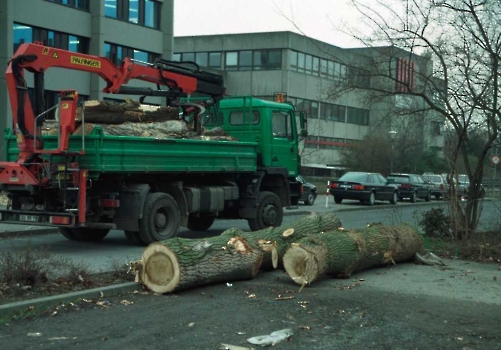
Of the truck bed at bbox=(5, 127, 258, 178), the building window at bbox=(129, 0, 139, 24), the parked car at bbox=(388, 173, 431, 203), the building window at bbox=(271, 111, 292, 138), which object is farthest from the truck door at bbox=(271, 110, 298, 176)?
the building window at bbox=(129, 0, 139, 24)

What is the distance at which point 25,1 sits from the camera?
108ft

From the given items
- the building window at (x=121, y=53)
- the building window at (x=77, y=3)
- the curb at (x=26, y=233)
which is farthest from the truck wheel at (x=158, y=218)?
the building window at (x=121, y=53)

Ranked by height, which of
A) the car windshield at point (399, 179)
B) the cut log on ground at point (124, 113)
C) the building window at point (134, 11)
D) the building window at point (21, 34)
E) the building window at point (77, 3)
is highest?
the building window at point (134, 11)

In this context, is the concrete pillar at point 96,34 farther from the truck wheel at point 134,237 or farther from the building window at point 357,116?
the building window at point 357,116

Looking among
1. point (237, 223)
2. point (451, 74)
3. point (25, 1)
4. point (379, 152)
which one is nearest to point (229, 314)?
point (451, 74)

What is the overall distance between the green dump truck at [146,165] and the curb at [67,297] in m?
3.87

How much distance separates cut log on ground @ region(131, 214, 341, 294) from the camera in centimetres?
880

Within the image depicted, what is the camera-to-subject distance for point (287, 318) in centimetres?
753

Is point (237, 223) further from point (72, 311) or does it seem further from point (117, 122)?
point (72, 311)

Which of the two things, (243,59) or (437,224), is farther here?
(243,59)

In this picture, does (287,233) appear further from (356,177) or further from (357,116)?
(357,116)

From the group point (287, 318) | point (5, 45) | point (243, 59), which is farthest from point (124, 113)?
point (243, 59)

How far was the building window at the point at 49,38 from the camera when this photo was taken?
1312 inches

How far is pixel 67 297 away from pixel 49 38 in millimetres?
29011
